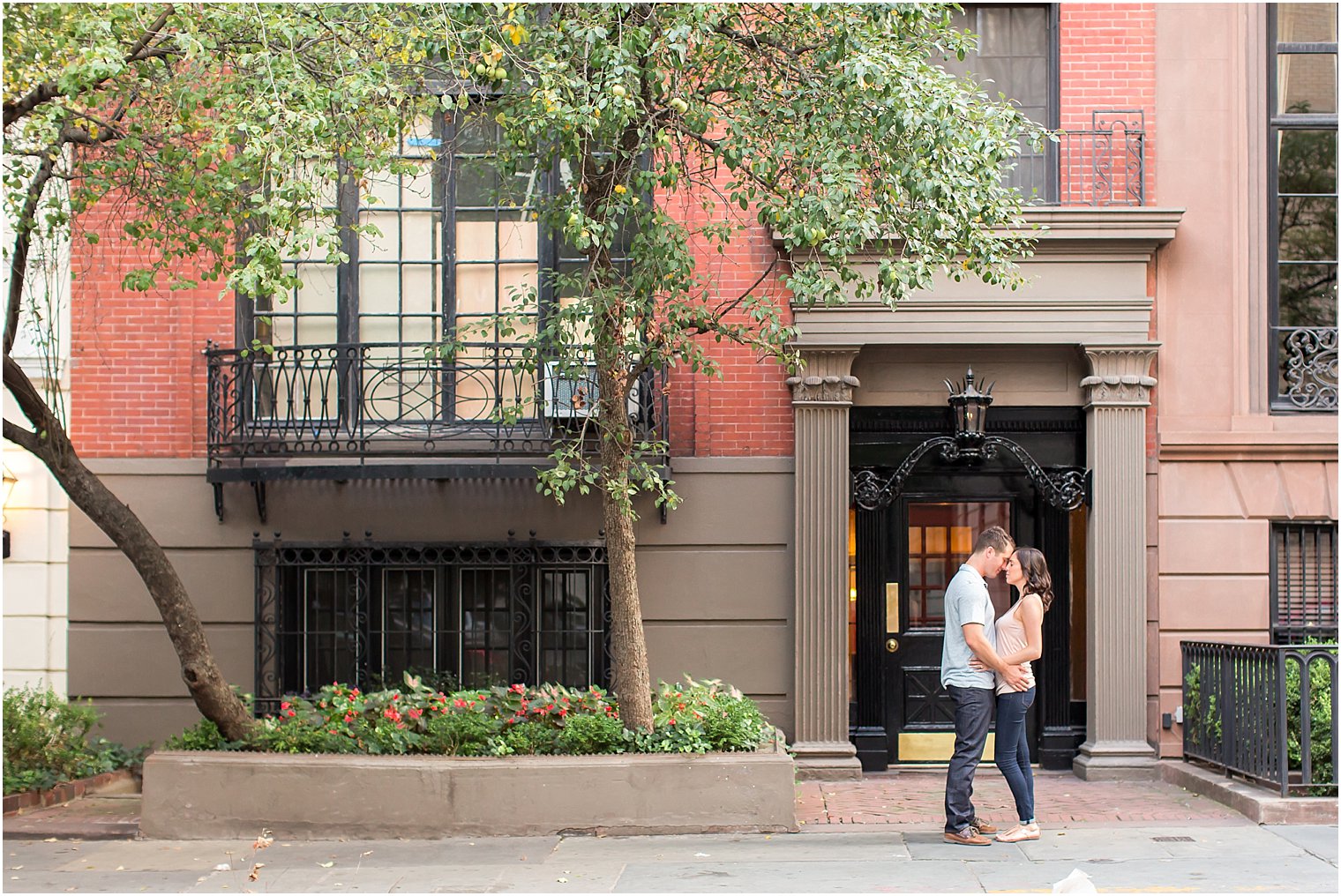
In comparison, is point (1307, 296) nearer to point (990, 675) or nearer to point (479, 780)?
point (990, 675)

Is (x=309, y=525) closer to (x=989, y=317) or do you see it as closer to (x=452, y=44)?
(x=452, y=44)

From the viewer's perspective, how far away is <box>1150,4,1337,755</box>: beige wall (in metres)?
10.9

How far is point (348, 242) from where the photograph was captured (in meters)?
11.3

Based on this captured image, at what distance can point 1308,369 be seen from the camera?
11102 mm

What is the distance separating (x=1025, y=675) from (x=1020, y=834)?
1.04m

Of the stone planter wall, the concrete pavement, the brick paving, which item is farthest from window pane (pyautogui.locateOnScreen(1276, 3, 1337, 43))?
the stone planter wall

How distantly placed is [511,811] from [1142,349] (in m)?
6.54

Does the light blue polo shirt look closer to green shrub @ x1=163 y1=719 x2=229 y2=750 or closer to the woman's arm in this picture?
the woman's arm

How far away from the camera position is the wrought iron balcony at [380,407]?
1061 cm

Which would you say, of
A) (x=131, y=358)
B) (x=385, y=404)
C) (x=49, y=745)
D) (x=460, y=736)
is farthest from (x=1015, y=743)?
(x=131, y=358)

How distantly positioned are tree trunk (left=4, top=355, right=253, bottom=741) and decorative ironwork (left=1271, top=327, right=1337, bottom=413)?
917 centimetres

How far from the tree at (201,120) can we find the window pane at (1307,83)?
7590mm

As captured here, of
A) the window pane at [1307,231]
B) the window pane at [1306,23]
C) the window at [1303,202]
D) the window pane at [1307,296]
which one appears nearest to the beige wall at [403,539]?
the window at [1303,202]

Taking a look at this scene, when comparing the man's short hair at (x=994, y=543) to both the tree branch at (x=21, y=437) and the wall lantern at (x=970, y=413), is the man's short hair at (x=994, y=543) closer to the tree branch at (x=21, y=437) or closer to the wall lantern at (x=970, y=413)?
the wall lantern at (x=970, y=413)
